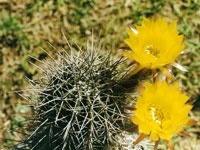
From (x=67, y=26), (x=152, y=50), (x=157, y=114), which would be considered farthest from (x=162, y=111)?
(x=67, y=26)

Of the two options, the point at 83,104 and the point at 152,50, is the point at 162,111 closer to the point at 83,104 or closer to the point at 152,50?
the point at 152,50

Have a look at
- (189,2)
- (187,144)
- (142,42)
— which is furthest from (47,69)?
(189,2)

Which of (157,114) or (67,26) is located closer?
(157,114)

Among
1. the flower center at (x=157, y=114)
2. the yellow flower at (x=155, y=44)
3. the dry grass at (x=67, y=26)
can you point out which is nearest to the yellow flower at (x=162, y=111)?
the flower center at (x=157, y=114)

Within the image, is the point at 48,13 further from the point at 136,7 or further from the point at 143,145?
the point at 143,145

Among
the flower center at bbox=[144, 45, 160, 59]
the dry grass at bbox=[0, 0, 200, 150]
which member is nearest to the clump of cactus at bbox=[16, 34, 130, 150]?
the flower center at bbox=[144, 45, 160, 59]

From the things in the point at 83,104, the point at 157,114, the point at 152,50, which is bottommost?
the point at 157,114

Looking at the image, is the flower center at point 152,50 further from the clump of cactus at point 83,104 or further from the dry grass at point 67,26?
the dry grass at point 67,26
